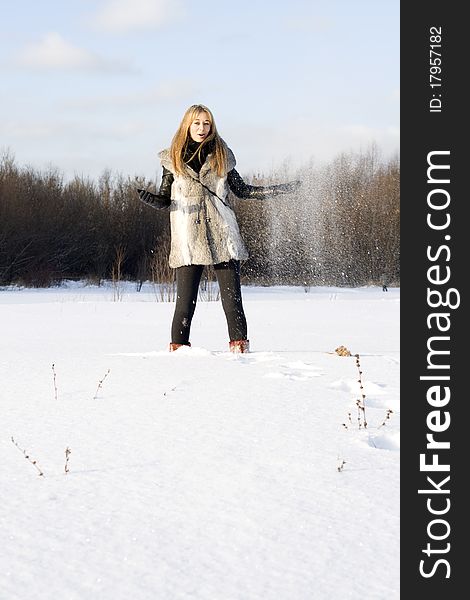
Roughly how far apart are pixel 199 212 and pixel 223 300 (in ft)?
1.64

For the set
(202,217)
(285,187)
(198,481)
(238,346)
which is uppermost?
(285,187)

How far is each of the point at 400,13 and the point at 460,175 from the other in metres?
0.46

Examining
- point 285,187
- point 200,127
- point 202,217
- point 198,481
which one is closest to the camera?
point 198,481

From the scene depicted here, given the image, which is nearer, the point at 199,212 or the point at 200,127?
the point at 200,127

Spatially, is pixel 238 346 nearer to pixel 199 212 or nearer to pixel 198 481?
pixel 199 212

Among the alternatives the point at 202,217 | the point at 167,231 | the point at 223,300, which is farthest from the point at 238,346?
the point at 167,231

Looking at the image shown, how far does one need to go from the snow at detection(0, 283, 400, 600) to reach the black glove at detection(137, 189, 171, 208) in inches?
33.4

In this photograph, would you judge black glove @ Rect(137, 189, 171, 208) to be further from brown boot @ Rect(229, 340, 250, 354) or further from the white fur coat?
brown boot @ Rect(229, 340, 250, 354)

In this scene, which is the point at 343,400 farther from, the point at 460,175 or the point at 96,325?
the point at 96,325

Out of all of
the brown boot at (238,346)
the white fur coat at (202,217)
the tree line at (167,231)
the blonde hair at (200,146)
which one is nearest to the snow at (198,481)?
the brown boot at (238,346)

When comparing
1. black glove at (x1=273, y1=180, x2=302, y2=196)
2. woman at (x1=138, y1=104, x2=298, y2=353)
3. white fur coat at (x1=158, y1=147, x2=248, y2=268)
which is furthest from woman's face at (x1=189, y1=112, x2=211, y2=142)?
black glove at (x1=273, y1=180, x2=302, y2=196)

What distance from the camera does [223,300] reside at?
13.0 feet

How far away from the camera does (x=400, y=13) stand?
1.90 meters

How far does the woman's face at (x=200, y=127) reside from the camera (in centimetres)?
374
